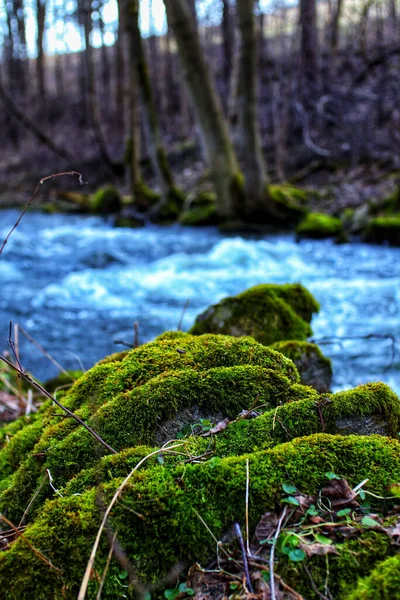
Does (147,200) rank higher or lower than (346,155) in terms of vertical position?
lower

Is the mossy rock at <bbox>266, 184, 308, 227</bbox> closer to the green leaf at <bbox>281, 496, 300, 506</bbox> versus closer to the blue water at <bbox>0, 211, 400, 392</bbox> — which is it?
the blue water at <bbox>0, 211, 400, 392</bbox>

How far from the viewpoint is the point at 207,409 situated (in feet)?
8.36

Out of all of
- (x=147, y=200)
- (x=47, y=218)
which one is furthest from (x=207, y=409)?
(x=47, y=218)

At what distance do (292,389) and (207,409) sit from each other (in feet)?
1.52

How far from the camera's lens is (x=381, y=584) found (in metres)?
1.67

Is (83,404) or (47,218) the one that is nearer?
(83,404)

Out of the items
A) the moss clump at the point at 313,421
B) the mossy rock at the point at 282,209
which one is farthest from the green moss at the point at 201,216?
the moss clump at the point at 313,421

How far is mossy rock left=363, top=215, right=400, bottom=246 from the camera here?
12.2m

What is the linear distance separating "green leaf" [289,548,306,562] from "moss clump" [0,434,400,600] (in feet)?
0.28

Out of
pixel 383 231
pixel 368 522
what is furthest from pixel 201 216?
pixel 368 522

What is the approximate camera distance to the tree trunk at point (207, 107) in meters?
12.6

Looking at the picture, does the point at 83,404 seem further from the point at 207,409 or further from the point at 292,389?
the point at 292,389

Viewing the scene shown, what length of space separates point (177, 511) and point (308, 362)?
202 cm

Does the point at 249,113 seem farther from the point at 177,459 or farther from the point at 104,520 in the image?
the point at 104,520
